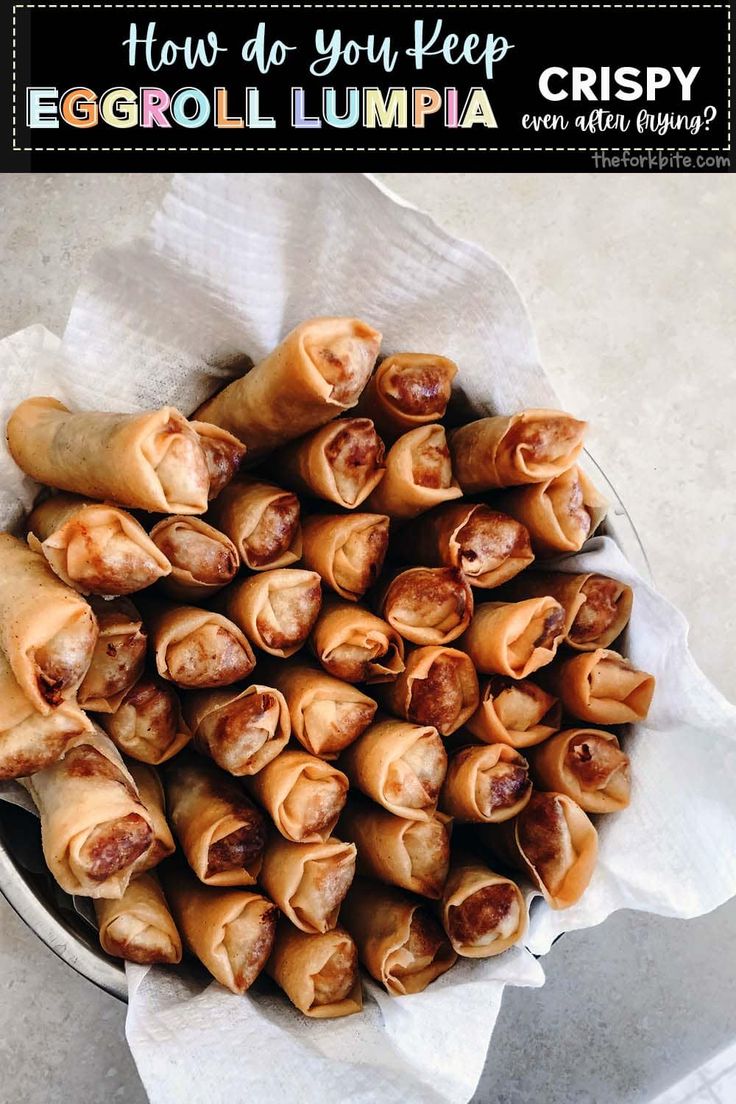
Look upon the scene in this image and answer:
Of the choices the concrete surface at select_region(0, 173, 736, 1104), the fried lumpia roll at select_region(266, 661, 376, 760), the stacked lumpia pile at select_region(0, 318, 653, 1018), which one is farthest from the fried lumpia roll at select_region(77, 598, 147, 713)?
the concrete surface at select_region(0, 173, 736, 1104)

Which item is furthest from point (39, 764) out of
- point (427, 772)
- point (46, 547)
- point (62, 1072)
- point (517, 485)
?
point (62, 1072)

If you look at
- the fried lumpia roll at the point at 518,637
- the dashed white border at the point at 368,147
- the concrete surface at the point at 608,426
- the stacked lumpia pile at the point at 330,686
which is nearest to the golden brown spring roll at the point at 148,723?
the stacked lumpia pile at the point at 330,686

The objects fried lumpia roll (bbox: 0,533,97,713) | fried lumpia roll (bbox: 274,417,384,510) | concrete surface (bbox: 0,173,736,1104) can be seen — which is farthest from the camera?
concrete surface (bbox: 0,173,736,1104)

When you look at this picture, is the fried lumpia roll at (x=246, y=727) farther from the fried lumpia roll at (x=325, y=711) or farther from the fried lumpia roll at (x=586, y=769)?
the fried lumpia roll at (x=586, y=769)

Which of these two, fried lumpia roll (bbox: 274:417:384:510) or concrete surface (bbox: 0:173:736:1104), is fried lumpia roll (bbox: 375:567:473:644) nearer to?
fried lumpia roll (bbox: 274:417:384:510)

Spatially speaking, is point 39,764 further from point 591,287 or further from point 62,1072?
point 591,287

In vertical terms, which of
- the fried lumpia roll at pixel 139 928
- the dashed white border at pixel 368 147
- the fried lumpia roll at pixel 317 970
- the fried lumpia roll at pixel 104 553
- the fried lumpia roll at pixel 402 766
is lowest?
the fried lumpia roll at pixel 317 970
